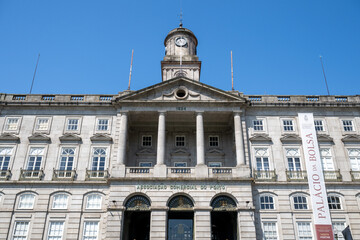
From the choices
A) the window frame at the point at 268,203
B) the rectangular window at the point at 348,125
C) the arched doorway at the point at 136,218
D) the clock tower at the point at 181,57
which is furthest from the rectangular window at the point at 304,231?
the clock tower at the point at 181,57

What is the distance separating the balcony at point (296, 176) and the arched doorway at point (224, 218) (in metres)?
6.36

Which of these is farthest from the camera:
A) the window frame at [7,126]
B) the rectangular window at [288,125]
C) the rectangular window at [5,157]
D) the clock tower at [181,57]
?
the clock tower at [181,57]

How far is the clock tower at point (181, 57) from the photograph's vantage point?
4488 centimetres

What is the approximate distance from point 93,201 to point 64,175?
12.9ft

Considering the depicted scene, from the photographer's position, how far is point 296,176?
3219 cm

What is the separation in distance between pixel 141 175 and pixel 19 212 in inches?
461

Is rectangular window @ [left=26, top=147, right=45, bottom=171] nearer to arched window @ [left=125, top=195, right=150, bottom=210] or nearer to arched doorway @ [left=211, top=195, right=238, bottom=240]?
arched window @ [left=125, top=195, right=150, bottom=210]

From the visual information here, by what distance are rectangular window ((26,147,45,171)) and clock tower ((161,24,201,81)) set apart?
1886 centimetres

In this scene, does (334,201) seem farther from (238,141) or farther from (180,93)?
(180,93)

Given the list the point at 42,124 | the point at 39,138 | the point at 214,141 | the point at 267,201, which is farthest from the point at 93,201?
the point at 267,201

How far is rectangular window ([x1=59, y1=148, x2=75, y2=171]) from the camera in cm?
3247

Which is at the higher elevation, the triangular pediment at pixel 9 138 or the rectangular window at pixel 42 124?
the rectangular window at pixel 42 124

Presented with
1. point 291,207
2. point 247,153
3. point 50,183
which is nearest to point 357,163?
point 291,207

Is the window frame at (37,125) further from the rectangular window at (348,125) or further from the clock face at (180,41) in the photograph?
the rectangular window at (348,125)
